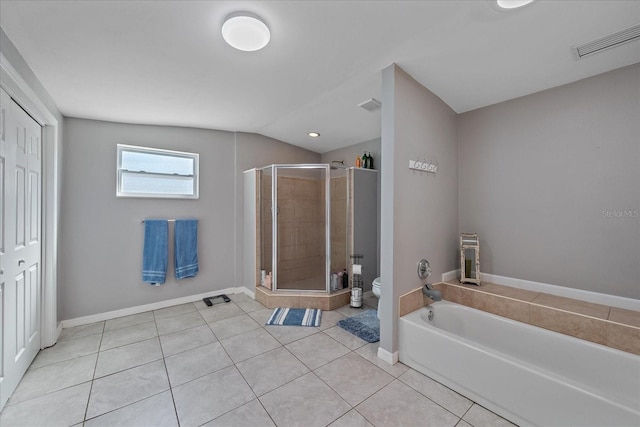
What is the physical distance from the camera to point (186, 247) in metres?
3.24

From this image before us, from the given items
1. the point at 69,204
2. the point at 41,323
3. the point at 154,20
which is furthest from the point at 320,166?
the point at 41,323

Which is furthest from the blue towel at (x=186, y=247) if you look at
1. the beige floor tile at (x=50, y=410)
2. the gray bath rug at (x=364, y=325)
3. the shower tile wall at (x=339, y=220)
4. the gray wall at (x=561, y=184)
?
the gray wall at (x=561, y=184)

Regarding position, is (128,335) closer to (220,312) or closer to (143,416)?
(220,312)

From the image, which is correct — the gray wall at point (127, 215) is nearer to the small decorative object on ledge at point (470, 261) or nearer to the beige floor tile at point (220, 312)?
the beige floor tile at point (220, 312)

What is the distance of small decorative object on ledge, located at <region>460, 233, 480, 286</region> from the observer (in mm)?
2416

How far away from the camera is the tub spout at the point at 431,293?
212cm

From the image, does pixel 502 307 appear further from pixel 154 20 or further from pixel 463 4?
pixel 154 20

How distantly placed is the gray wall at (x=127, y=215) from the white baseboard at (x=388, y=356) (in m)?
2.38

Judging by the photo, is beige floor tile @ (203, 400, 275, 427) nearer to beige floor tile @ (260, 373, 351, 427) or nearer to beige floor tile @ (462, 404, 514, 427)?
beige floor tile @ (260, 373, 351, 427)

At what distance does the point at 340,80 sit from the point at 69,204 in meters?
3.07

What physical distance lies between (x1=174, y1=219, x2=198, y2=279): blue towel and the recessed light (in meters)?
3.50

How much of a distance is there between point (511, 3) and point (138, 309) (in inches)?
168

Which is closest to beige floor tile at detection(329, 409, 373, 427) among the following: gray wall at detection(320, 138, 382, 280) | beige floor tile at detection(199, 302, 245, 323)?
beige floor tile at detection(199, 302, 245, 323)

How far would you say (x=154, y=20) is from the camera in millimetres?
1435
